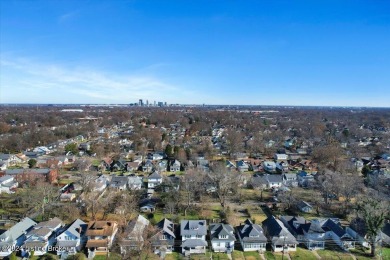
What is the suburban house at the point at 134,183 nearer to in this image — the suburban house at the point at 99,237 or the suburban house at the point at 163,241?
the suburban house at the point at 99,237

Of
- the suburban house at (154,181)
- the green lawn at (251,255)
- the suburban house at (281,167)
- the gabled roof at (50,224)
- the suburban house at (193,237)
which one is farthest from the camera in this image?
the suburban house at (281,167)

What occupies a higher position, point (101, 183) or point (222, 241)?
point (101, 183)

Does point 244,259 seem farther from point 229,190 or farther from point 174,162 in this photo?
point 174,162

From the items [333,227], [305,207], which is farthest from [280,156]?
[333,227]

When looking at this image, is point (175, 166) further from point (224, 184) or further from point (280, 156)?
point (280, 156)

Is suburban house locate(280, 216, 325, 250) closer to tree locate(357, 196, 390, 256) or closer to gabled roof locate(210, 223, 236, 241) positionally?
tree locate(357, 196, 390, 256)

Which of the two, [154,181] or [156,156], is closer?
[154,181]

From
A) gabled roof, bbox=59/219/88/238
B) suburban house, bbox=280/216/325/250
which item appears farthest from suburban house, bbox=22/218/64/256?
suburban house, bbox=280/216/325/250

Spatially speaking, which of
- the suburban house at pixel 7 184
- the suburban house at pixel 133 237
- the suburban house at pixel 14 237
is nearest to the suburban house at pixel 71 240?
the suburban house at pixel 14 237
